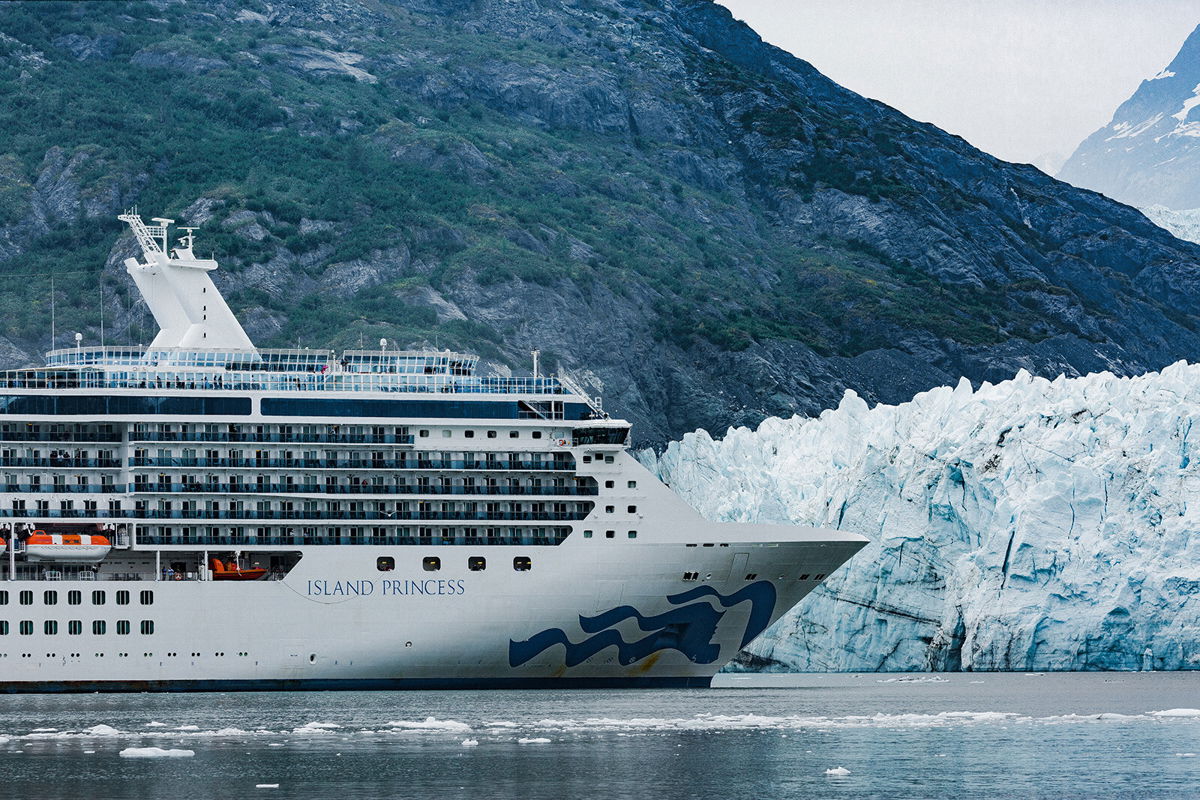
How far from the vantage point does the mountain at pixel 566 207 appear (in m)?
111

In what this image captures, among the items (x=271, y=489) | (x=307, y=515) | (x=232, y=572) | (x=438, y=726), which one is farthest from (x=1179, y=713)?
(x=232, y=572)

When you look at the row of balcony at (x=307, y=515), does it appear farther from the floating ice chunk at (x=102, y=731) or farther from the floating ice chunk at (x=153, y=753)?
the floating ice chunk at (x=153, y=753)

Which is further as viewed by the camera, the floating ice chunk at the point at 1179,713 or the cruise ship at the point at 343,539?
the cruise ship at the point at 343,539

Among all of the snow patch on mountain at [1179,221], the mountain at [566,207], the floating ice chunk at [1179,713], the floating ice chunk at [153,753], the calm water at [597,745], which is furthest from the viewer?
the snow patch on mountain at [1179,221]

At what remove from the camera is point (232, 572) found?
47562 millimetres

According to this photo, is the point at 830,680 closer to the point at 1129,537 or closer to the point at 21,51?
the point at 1129,537

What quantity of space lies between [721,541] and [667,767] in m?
14.2

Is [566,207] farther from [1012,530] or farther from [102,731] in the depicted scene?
[102,731]

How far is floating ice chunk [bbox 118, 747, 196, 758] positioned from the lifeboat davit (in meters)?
12.3

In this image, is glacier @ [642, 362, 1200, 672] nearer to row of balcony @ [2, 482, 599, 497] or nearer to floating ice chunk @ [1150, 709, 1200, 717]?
floating ice chunk @ [1150, 709, 1200, 717]

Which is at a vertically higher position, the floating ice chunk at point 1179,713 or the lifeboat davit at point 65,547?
the lifeboat davit at point 65,547

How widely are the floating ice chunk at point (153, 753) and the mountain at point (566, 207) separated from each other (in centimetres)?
6246

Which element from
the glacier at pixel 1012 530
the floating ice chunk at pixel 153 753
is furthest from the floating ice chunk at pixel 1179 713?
the floating ice chunk at pixel 153 753

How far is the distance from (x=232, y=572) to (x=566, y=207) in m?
86.2
